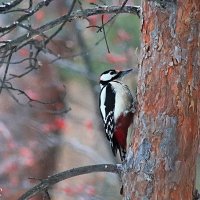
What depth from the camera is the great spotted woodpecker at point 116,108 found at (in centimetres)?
427

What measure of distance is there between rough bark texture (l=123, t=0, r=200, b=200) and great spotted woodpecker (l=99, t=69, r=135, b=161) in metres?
0.58

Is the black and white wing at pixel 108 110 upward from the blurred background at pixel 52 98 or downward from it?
upward

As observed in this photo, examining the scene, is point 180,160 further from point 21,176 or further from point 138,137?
point 21,176

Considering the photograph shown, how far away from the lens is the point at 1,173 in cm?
938

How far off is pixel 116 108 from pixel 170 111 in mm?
1018

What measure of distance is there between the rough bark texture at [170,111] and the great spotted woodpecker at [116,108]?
1.89ft

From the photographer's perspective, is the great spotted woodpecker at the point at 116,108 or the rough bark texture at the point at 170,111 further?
the great spotted woodpecker at the point at 116,108

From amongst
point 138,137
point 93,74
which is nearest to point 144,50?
point 138,137

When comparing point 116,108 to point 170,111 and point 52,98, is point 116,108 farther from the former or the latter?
point 52,98

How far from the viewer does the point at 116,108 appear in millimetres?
4465

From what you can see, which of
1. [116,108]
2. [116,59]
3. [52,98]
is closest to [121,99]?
[116,108]

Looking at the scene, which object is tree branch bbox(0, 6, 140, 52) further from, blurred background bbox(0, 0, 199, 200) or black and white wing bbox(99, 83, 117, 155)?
blurred background bbox(0, 0, 199, 200)

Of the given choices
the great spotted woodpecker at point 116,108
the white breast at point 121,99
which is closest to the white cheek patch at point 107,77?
the great spotted woodpecker at point 116,108

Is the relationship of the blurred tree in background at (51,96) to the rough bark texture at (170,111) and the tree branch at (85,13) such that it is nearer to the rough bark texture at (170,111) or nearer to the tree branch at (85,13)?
the tree branch at (85,13)
